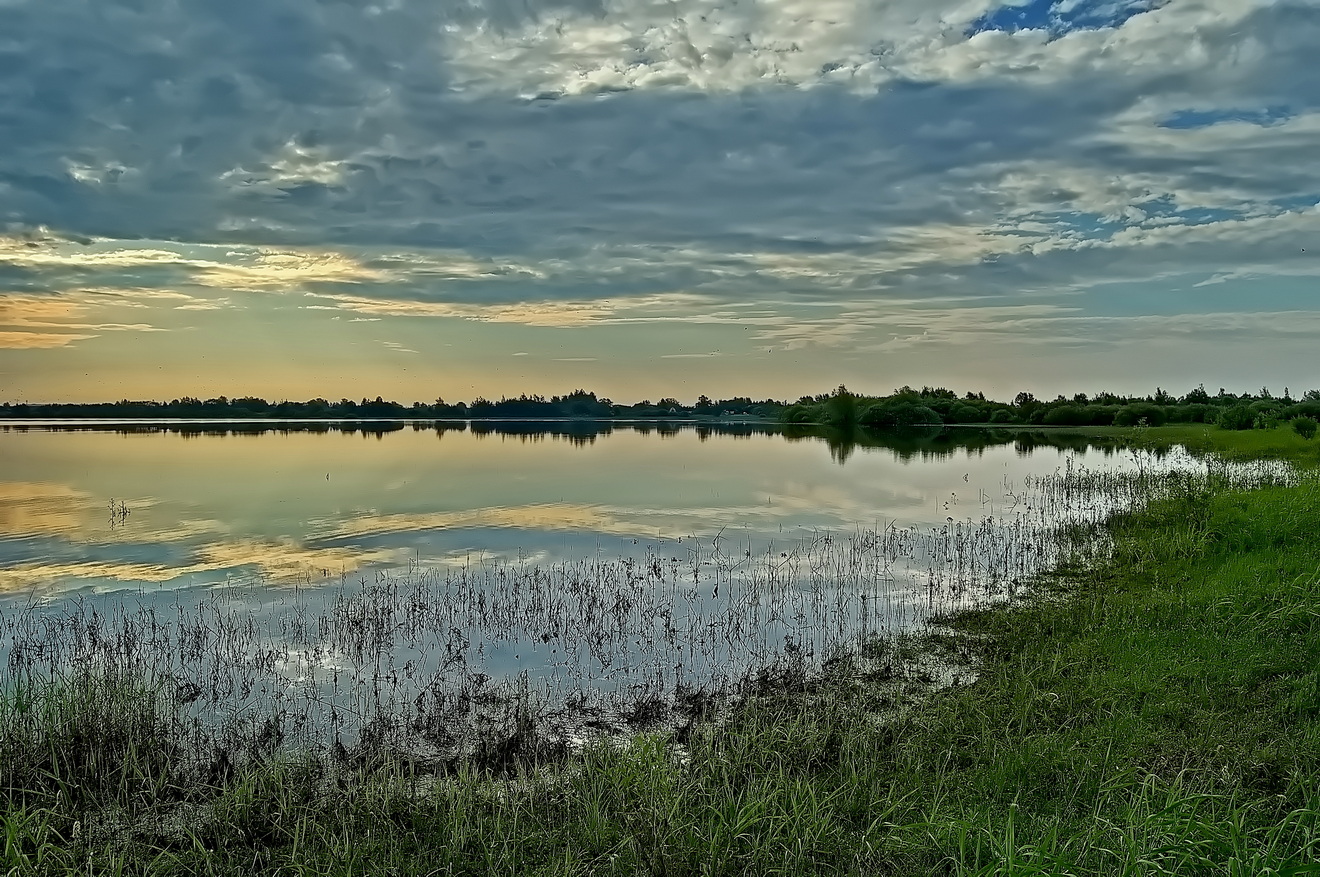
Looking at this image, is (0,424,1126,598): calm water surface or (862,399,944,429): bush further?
(862,399,944,429): bush

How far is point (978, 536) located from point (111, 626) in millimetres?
17845

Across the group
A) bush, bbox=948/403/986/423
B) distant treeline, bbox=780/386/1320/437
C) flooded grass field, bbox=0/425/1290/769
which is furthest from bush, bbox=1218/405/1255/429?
flooded grass field, bbox=0/425/1290/769

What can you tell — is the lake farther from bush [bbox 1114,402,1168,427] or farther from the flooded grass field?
bush [bbox 1114,402,1168,427]

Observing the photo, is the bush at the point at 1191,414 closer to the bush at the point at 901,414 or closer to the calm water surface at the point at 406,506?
the bush at the point at 901,414

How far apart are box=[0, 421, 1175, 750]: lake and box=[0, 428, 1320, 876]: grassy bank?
1940mm

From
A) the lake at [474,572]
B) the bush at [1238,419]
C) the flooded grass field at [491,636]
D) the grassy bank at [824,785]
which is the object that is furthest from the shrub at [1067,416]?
the grassy bank at [824,785]

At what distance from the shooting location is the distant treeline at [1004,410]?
7794 cm

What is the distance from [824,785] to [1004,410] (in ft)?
339

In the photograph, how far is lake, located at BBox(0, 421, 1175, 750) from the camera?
34.2 feet

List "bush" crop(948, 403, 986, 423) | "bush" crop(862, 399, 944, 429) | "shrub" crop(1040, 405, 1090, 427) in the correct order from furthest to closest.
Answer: "bush" crop(948, 403, 986, 423) → "bush" crop(862, 399, 944, 429) → "shrub" crop(1040, 405, 1090, 427)

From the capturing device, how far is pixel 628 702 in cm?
917

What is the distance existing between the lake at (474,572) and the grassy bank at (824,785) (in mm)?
1940

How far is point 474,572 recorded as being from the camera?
15812mm

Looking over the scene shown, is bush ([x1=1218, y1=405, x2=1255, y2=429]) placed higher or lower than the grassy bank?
higher
